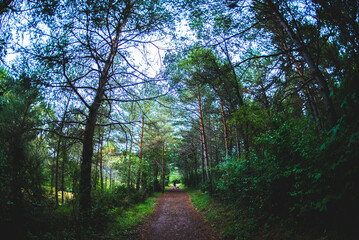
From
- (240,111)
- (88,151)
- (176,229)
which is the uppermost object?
(240,111)

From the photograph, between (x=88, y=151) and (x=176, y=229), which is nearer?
(x=88, y=151)

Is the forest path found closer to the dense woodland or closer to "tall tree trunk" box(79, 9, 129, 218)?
the dense woodland

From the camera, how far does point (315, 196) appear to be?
279 cm

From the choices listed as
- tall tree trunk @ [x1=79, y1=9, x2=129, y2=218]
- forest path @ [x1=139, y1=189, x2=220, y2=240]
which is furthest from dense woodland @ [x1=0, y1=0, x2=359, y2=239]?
forest path @ [x1=139, y1=189, x2=220, y2=240]

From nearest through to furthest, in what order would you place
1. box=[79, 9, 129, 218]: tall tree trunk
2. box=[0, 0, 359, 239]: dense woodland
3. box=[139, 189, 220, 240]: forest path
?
box=[0, 0, 359, 239]: dense woodland < box=[79, 9, 129, 218]: tall tree trunk < box=[139, 189, 220, 240]: forest path

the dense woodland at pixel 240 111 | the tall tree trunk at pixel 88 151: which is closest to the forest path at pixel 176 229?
the dense woodland at pixel 240 111

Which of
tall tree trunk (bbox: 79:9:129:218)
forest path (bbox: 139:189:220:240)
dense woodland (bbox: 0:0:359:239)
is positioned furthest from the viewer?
forest path (bbox: 139:189:220:240)

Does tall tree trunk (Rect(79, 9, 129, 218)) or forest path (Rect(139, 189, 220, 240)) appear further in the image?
forest path (Rect(139, 189, 220, 240))

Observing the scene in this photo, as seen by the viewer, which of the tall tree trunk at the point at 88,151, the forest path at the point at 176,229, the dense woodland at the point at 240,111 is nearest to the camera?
the dense woodland at the point at 240,111

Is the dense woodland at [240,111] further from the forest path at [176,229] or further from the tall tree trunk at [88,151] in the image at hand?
the forest path at [176,229]

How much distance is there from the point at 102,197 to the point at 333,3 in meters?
9.19

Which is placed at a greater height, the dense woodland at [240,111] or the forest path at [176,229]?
the dense woodland at [240,111]

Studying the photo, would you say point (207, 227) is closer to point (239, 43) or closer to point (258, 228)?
point (258, 228)

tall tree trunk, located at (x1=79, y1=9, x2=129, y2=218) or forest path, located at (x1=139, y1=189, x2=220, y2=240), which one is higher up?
tall tree trunk, located at (x1=79, y1=9, x2=129, y2=218)
